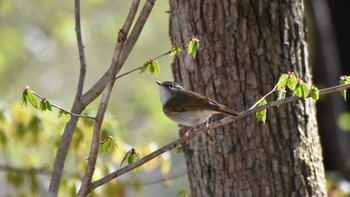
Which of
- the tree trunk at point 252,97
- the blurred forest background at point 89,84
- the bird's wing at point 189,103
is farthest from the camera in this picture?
the blurred forest background at point 89,84

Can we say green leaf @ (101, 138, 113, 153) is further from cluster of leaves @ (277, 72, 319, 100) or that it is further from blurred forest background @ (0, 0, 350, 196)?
blurred forest background @ (0, 0, 350, 196)

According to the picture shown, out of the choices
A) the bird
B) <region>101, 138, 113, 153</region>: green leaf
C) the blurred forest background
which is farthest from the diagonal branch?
the blurred forest background

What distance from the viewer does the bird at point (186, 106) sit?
3484 mm

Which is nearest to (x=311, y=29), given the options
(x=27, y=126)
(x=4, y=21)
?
(x=27, y=126)

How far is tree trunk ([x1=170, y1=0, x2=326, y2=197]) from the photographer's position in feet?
11.8

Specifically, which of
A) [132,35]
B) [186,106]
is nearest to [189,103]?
[186,106]

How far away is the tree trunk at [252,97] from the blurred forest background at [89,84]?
73 centimetres

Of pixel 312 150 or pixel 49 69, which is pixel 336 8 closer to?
pixel 312 150

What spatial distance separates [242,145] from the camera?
143 inches

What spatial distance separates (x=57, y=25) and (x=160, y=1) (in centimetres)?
203

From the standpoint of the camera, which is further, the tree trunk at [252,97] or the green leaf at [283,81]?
the tree trunk at [252,97]

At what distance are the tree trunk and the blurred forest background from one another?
728 millimetres

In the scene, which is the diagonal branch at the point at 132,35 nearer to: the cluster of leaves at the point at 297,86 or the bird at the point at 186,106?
the bird at the point at 186,106

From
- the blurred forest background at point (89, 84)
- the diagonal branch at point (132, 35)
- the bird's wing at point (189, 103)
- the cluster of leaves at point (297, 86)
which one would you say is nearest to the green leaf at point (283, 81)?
the cluster of leaves at point (297, 86)
